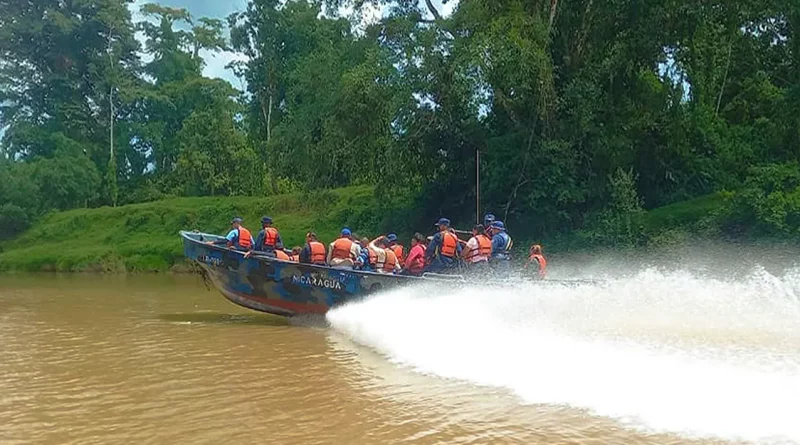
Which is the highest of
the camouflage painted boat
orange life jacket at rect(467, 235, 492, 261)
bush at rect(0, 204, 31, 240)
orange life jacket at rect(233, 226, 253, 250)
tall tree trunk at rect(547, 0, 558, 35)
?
tall tree trunk at rect(547, 0, 558, 35)

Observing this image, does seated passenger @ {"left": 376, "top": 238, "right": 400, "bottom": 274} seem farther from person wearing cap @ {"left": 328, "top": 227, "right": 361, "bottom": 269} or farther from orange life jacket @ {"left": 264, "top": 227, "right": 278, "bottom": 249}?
orange life jacket @ {"left": 264, "top": 227, "right": 278, "bottom": 249}

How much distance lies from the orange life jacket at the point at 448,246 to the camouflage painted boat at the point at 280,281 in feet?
3.53

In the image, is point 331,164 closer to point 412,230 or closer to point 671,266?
point 412,230

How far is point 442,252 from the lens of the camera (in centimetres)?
1267

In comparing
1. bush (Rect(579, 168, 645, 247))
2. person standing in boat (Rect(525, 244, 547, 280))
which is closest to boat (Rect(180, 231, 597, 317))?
person standing in boat (Rect(525, 244, 547, 280))

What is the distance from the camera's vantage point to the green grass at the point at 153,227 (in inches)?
1277

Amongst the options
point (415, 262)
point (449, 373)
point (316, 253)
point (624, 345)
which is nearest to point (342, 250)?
point (316, 253)

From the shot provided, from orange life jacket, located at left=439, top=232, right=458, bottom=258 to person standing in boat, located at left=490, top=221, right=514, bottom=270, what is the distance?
2.24 feet

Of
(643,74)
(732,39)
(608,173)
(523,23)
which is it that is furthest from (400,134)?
(732,39)

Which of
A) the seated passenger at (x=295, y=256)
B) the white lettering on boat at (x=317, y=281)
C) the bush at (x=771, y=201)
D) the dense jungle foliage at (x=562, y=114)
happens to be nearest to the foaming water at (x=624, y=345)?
the white lettering on boat at (x=317, y=281)

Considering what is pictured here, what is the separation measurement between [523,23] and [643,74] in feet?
16.3

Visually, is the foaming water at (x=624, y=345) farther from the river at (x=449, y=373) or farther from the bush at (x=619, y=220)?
the bush at (x=619, y=220)

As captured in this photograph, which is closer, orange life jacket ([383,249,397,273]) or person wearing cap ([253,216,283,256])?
orange life jacket ([383,249,397,273])

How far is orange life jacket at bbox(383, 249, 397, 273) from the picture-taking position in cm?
1371
